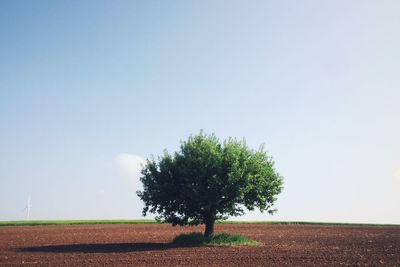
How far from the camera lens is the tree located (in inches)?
1818

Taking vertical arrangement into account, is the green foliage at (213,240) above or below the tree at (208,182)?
below

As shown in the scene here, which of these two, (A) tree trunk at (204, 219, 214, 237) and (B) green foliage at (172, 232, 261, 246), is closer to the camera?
(B) green foliage at (172, 232, 261, 246)

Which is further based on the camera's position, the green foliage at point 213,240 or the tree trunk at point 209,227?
the tree trunk at point 209,227

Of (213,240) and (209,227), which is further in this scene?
(209,227)

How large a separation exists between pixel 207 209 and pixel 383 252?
17.3 meters

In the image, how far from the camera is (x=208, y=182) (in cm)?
4634

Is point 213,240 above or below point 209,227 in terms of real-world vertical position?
below

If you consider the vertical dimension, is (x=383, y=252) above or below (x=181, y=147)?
below

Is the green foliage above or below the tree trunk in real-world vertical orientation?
below

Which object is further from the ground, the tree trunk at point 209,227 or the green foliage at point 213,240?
the tree trunk at point 209,227

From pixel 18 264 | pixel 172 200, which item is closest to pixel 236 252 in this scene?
pixel 172 200

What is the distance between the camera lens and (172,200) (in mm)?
48594

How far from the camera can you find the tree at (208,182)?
46188 millimetres

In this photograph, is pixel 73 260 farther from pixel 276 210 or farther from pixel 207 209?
pixel 276 210
